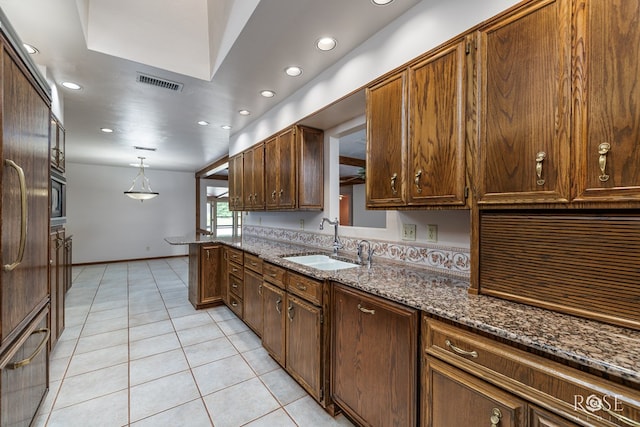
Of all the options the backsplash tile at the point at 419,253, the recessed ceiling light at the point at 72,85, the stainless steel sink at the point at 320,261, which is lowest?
the stainless steel sink at the point at 320,261

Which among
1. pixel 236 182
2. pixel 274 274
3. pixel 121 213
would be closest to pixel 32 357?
pixel 274 274

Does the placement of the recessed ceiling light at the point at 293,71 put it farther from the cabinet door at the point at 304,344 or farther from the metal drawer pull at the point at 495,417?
the metal drawer pull at the point at 495,417

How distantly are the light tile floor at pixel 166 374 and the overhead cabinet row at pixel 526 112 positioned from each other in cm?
164

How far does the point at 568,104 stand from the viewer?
1011 millimetres

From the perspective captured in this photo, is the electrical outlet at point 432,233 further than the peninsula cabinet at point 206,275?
No

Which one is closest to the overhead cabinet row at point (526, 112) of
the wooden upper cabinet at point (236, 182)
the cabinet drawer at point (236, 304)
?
the cabinet drawer at point (236, 304)

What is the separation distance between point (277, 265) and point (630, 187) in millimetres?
1960

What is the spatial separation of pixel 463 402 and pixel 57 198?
3.52 m

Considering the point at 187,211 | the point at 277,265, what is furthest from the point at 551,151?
the point at 187,211

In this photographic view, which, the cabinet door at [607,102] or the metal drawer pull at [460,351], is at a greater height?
the cabinet door at [607,102]

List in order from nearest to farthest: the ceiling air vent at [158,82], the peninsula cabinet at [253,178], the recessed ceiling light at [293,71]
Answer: the recessed ceiling light at [293,71] → the ceiling air vent at [158,82] → the peninsula cabinet at [253,178]

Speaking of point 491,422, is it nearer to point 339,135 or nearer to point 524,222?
point 524,222

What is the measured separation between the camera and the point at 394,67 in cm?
175

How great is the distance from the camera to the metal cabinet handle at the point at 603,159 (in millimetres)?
924
